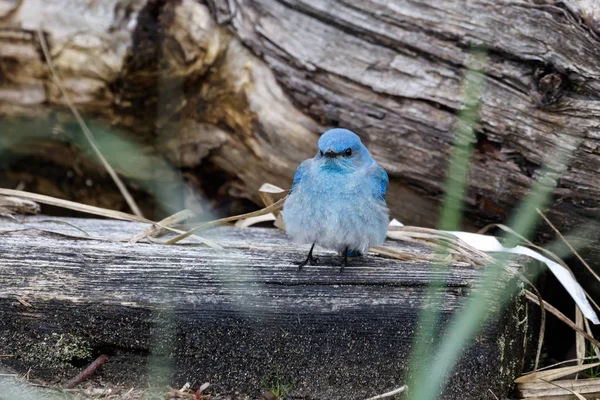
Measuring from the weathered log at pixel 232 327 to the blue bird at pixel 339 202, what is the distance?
0.88ft

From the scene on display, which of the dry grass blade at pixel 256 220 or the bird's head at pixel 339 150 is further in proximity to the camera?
the dry grass blade at pixel 256 220

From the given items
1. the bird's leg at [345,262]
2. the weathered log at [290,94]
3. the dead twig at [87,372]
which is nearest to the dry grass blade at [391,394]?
the bird's leg at [345,262]

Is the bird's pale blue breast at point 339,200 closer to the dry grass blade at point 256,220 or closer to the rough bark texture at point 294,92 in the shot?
the rough bark texture at point 294,92

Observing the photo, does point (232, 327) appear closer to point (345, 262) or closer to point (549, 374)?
point (345, 262)

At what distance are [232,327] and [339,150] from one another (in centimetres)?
91

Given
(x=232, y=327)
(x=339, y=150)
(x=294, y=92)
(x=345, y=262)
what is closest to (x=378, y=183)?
(x=339, y=150)

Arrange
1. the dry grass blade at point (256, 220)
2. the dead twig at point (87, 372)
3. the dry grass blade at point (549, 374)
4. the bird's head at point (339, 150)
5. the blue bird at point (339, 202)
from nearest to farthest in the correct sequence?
1. the dead twig at point (87, 372)
2. the dry grass blade at point (549, 374)
3. the blue bird at point (339, 202)
4. the bird's head at point (339, 150)
5. the dry grass blade at point (256, 220)

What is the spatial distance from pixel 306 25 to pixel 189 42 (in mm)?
710

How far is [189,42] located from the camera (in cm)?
409

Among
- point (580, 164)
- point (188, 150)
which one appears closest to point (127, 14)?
point (188, 150)

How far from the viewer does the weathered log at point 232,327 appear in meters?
2.50

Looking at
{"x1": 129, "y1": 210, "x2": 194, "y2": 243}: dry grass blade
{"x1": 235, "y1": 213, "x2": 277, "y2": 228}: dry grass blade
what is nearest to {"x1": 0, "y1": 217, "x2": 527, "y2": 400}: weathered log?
{"x1": 129, "y1": 210, "x2": 194, "y2": 243}: dry grass blade

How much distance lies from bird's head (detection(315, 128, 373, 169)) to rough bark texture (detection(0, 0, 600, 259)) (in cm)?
69

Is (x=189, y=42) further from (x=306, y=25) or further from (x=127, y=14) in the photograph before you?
(x=306, y=25)
